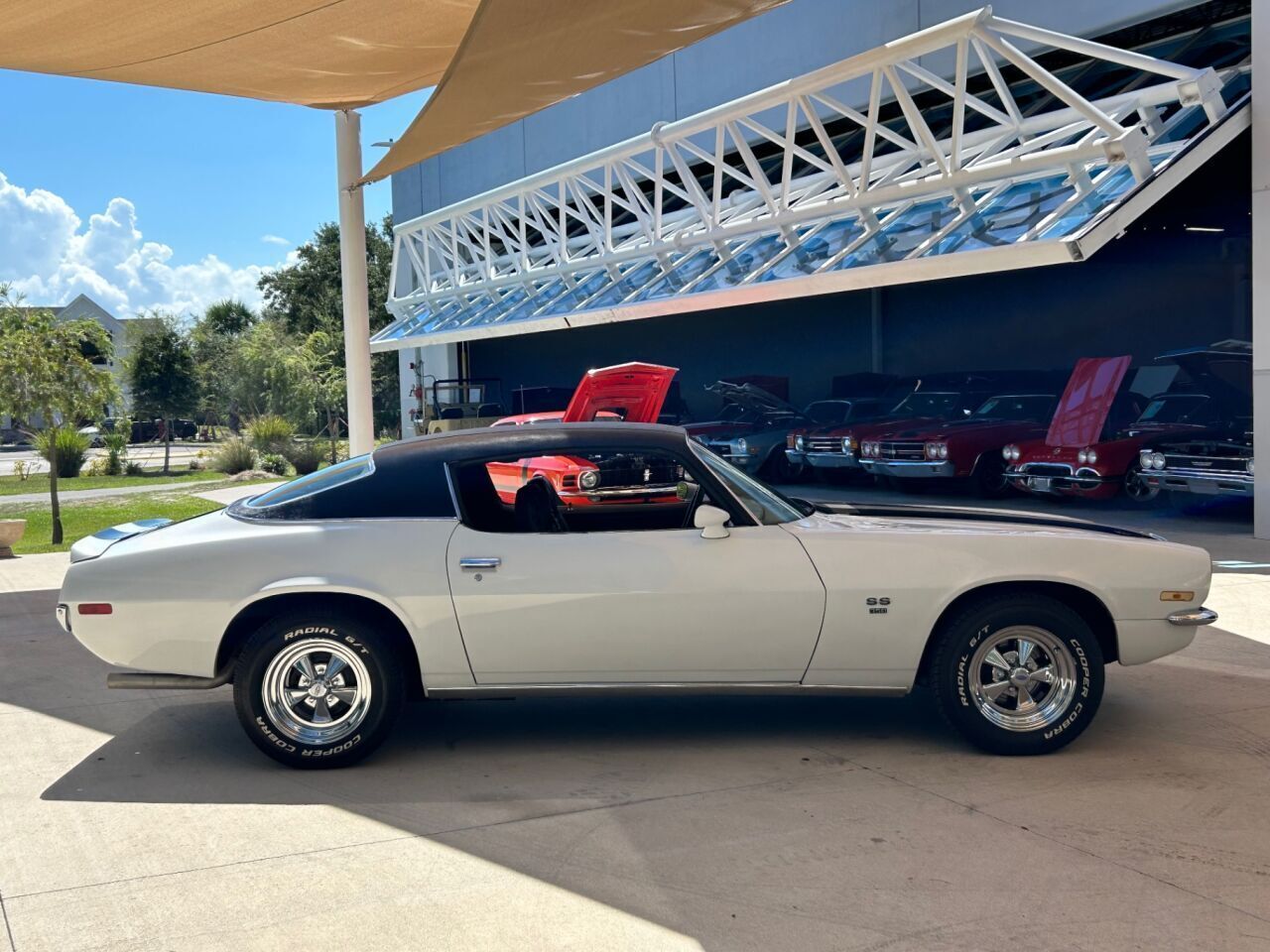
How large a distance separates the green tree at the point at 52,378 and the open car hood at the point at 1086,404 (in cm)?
1240

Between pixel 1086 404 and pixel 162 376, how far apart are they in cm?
3622

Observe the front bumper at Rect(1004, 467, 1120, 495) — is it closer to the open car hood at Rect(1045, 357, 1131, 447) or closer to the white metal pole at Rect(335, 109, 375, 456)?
the open car hood at Rect(1045, 357, 1131, 447)

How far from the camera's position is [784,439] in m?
19.4

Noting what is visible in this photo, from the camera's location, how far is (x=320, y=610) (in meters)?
4.91

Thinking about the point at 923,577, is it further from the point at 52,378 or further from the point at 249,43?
the point at 52,378

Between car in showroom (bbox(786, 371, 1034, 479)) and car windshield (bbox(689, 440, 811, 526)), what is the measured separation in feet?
39.1

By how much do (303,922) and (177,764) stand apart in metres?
1.90

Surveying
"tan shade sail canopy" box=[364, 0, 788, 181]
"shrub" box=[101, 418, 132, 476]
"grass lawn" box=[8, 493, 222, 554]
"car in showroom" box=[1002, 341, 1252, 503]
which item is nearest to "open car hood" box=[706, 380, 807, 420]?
"car in showroom" box=[1002, 341, 1252, 503]

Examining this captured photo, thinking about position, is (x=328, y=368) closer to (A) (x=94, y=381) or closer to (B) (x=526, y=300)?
(B) (x=526, y=300)

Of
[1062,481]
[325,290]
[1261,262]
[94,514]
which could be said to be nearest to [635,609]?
[1261,262]

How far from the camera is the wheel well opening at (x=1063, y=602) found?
4969 millimetres

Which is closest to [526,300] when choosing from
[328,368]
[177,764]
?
[328,368]

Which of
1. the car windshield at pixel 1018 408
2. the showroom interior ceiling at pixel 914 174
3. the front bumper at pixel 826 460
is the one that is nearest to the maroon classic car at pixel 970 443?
the car windshield at pixel 1018 408

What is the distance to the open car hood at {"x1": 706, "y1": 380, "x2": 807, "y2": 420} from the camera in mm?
19906
